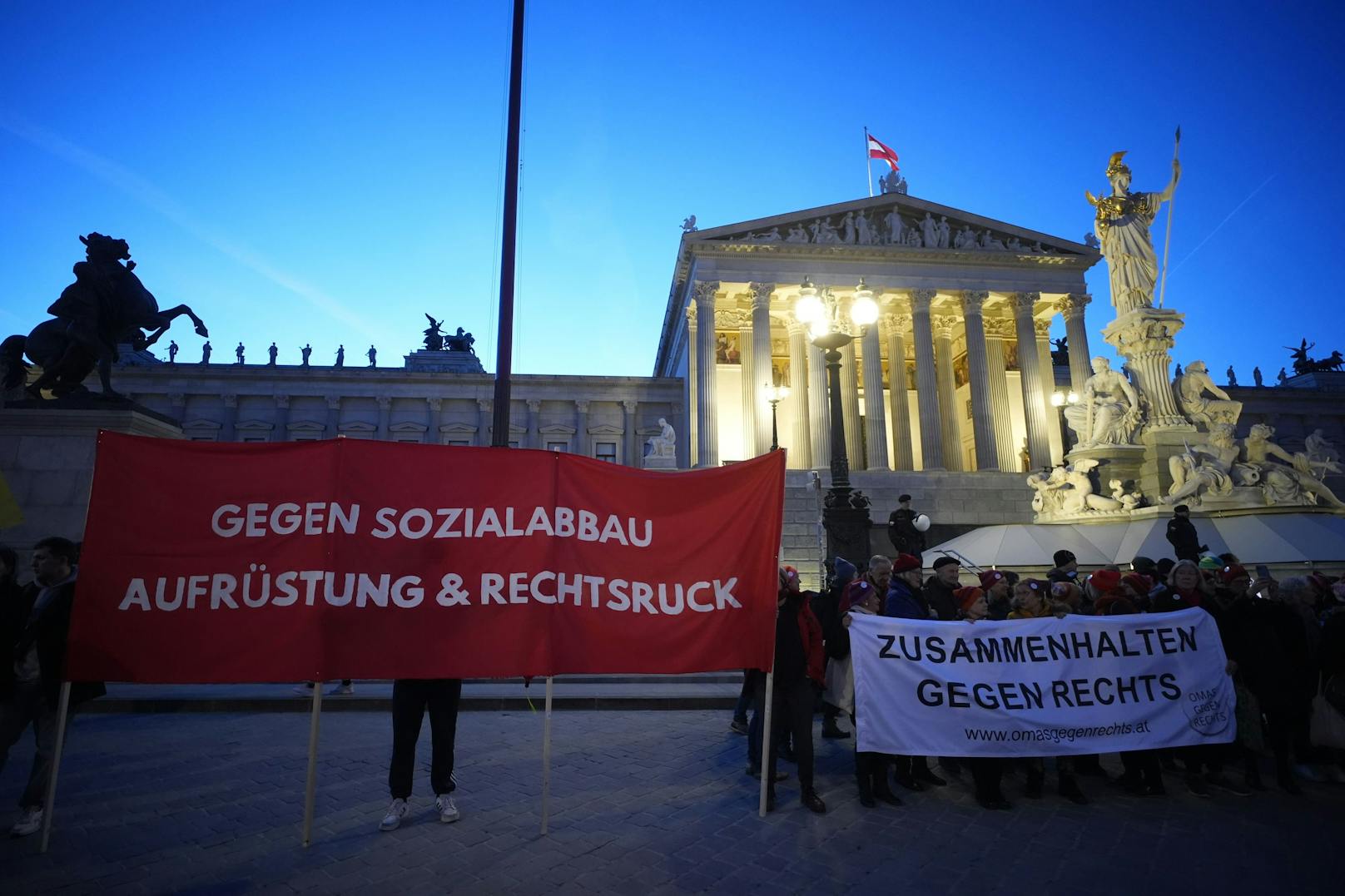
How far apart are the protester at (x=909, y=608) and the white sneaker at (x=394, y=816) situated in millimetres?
4068

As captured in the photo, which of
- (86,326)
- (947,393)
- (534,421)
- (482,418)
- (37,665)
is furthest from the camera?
(482,418)

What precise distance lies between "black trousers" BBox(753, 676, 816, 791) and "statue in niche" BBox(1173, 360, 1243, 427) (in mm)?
15288

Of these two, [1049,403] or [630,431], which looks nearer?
[1049,403]

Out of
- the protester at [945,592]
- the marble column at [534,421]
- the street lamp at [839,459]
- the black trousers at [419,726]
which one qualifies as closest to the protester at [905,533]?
the street lamp at [839,459]

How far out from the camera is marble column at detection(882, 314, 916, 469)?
41044mm

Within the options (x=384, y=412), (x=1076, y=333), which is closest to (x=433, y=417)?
(x=384, y=412)

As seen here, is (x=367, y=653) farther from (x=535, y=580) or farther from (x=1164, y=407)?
(x=1164, y=407)

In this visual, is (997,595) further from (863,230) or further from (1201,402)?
(863,230)

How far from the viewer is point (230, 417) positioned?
48500 millimetres

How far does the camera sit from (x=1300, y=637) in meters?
5.78

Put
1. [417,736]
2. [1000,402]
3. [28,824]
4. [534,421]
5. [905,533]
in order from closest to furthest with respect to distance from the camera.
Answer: [28,824] < [417,736] < [905,533] < [1000,402] < [534,421]

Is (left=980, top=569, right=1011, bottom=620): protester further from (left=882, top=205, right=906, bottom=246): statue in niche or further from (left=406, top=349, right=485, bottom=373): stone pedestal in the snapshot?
(left=406, top=349, right=485, bottom=373): stone pedestal

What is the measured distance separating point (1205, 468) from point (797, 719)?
1410 cm

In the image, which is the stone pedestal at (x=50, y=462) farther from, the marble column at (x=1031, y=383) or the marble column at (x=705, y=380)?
the marble column at (x=1031, y=383)
